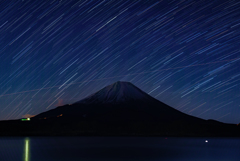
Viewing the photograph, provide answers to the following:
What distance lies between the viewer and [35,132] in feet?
609

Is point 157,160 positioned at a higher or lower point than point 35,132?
lower

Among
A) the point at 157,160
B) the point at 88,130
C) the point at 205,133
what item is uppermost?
the point at 88,130

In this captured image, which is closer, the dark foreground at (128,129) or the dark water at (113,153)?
the dark water at (113,153)

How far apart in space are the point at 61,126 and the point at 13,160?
170 m

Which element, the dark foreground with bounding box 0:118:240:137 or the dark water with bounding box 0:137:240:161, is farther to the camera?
the dark foreground with bounding box 0:118:240:137

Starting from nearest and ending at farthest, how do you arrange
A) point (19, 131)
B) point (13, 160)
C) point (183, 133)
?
1. point (13, 160)
2. point (183, 133)
3. point (19, 131)

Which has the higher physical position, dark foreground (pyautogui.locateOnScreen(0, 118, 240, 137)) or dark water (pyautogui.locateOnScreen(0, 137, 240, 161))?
dark foreground (pyautogui.locateOnScreen(0, 118, 240, 137))

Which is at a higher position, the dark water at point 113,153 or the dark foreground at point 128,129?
the dark foreground at point 128,129

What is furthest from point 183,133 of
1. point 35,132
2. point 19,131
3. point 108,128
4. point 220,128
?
point 19,131

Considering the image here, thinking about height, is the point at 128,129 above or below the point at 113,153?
above

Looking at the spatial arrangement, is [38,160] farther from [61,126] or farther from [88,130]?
[61,126]

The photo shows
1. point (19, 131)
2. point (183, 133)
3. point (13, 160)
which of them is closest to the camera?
point (13, 160)

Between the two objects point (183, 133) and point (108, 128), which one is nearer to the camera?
point (183, 133)

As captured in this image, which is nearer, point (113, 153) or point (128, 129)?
point (113, 153)
